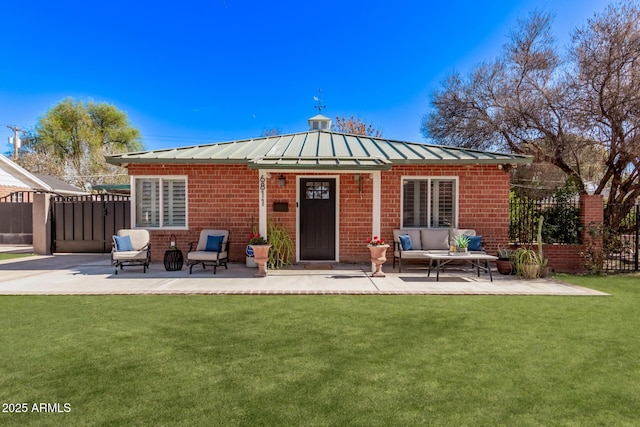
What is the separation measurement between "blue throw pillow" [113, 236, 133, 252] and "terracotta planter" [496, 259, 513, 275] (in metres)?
9.25

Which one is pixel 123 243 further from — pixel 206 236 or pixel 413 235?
pixel 413 235

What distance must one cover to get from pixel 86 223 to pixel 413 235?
11.3 meters

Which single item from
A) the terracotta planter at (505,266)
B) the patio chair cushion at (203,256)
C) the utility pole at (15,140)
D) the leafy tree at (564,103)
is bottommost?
the terracotta planter at (505,266)

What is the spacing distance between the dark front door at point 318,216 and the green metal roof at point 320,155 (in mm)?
895

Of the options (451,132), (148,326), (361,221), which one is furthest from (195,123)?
(148,326)

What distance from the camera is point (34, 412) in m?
2.79

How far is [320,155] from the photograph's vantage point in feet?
32.2

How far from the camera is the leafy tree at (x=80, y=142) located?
31.9m

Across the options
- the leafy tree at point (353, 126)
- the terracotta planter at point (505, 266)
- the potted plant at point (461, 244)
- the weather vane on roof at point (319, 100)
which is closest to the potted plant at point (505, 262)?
the terracotta planter at point (505, 266)

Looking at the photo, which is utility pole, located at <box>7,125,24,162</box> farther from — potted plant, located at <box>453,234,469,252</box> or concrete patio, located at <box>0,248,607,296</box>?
potted plant, located at <box>453,234,469,252</box>

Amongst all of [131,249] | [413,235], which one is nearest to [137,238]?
[131,249]

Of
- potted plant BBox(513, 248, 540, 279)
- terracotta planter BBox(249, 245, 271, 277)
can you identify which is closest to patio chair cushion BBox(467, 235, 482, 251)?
potted plant BBox(513, 248, 540, 279)

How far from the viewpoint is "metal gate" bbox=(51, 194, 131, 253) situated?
511 inches

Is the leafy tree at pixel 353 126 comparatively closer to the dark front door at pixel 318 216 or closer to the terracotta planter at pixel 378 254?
the dark front door at pixel 318 216
